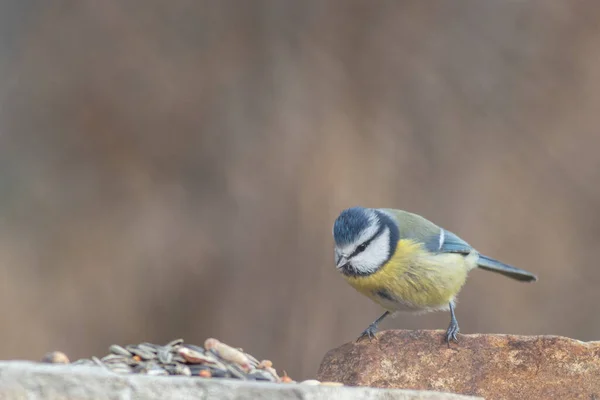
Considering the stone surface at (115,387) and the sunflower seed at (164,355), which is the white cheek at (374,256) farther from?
the stone surface at (115,387)

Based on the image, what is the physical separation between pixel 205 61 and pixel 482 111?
1.28m

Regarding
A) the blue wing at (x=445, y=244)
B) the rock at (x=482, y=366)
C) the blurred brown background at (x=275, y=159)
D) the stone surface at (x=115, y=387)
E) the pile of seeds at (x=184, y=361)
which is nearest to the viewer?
the stone surface at (x=115, y=387)

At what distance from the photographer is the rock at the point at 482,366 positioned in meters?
1.60

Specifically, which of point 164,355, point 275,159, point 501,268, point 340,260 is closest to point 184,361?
point 164,355

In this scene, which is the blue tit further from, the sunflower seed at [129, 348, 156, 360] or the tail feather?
the sunflower seed at [129, 348, 156, 360]

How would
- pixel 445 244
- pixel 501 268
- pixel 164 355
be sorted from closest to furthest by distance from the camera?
pixel 164 355, pixel 445 244, pixel 501 268

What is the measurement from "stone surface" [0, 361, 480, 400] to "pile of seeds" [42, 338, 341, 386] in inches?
9.4

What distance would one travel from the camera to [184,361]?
4.29 feet

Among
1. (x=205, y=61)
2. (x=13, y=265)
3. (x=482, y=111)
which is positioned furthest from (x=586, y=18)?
(x=13, y=265)

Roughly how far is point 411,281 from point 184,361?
775 mm

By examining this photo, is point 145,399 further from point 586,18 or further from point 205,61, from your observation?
point 586,18

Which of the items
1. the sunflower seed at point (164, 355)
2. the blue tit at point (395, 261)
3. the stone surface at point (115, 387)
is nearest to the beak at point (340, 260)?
the blue tit at point (395, 261)

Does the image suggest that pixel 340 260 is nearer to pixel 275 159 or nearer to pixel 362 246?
pixel 362 246

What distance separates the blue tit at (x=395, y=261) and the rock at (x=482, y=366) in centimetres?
11
